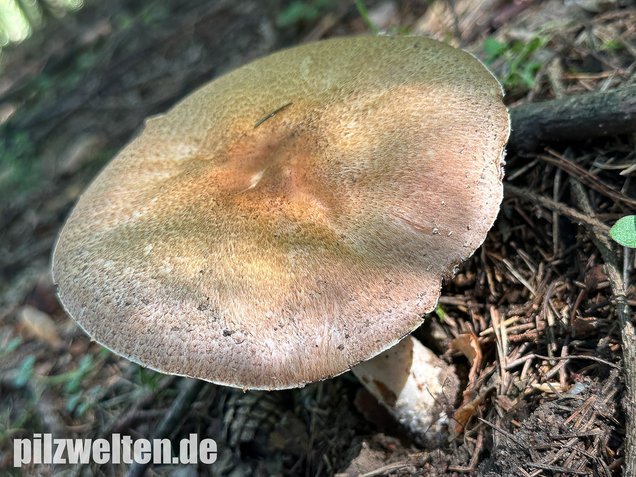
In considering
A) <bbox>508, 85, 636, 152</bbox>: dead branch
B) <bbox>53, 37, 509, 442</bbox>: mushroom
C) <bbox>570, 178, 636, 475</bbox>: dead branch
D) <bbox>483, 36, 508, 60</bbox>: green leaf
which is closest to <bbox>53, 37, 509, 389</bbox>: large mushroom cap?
<bbox>53, 37, 509, 442</bbox>: mushroom

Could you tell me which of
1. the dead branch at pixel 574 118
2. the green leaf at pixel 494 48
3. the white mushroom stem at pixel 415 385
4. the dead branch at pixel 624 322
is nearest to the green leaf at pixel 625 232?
the dead branch at pixel 624 322

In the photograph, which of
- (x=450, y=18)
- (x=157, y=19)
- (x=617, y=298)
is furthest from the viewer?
(x=157, y=19)

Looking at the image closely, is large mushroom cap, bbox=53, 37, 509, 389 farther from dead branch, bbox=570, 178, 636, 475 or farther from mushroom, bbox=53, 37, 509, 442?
dead branch, bbox=570, 178, 636, 475

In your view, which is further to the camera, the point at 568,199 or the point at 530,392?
the point at 568,199

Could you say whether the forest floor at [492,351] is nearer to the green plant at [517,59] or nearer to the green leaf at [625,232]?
the green plant at [517,59]

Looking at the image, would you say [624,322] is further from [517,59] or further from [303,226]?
[517,59]

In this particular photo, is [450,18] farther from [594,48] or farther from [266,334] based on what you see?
[266,334]

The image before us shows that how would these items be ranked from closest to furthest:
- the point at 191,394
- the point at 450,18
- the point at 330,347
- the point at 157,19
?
the point at 330,347 < the point at 191,394 < the point at 450,18 < the point at 157,19

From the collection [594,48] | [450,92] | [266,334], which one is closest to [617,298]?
[450,92]
